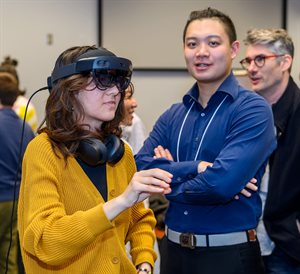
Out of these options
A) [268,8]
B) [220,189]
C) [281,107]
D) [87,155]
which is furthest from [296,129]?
[268,8]

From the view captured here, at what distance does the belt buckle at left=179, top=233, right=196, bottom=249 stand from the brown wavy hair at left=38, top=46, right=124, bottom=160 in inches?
24.6

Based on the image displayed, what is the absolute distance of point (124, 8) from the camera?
501 cm

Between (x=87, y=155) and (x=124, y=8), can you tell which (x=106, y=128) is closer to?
(x=87, y=155)

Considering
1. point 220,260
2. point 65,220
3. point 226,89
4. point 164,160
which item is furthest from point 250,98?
point 65,220

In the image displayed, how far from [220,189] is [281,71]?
1.14 meters

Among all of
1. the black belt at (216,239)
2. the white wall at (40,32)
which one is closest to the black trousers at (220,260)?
the black belt at (216,239)

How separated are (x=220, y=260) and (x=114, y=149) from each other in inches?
26.4

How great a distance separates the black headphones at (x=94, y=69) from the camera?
1624mm

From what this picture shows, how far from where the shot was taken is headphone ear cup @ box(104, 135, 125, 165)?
1.70m

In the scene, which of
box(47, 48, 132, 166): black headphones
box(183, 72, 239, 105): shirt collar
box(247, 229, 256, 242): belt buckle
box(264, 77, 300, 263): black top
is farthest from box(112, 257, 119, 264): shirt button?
box(264, 77, 300, 263): black top

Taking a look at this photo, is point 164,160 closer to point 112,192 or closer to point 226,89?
point 226,89

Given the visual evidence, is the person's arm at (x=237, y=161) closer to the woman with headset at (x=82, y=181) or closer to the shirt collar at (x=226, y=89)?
the shirt collar at (x=226, y=89)

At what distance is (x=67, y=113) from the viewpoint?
1.68m

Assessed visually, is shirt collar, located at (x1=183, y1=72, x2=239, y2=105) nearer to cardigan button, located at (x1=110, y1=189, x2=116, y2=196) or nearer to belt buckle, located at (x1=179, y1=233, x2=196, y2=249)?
belt buckle, located at (x1=179, y1=233, x2=196, y2=249)
